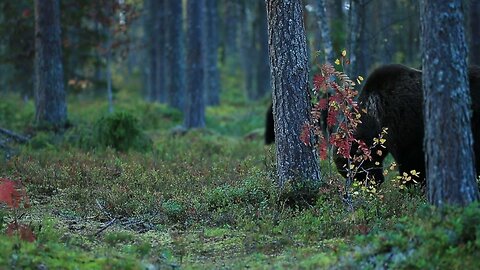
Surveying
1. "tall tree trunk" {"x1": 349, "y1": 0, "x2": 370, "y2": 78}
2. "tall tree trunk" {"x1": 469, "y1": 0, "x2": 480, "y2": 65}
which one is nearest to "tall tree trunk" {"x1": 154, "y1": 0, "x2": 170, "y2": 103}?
"tall tree trunk" {"x1": 349, "y1": 0, "x2": 370, "y2": 78}

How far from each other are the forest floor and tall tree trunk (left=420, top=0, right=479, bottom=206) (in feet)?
1.23

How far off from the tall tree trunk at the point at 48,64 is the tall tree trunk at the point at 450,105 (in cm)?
1388

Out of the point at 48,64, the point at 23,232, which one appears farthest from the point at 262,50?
the point at 23,232

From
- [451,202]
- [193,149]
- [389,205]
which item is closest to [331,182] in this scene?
[389,205]

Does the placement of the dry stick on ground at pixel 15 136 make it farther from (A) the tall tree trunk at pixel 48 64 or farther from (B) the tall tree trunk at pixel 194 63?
(B) the tall tree trunk at pixel 194 63

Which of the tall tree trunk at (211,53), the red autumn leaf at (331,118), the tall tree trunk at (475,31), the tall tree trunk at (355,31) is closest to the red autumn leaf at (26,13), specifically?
the tall tree trunk at (355,31)

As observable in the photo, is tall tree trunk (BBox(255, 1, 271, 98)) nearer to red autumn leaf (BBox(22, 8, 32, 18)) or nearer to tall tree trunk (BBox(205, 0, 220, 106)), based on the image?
tall tree trunk (BBox(205, 0, 220, 106))

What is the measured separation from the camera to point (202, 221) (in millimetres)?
9078

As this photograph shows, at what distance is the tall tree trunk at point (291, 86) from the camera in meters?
9.80

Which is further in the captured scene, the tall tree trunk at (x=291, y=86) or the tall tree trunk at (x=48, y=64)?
the tall tree trunk at (x=48, y=64)

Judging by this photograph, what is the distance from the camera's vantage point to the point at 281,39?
9.83 metres

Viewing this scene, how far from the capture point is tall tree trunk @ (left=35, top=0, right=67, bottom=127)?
1839 centimetres

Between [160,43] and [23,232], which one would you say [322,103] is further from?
[160,43]

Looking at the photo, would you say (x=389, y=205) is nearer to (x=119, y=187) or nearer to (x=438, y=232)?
(x=438, y=232)
